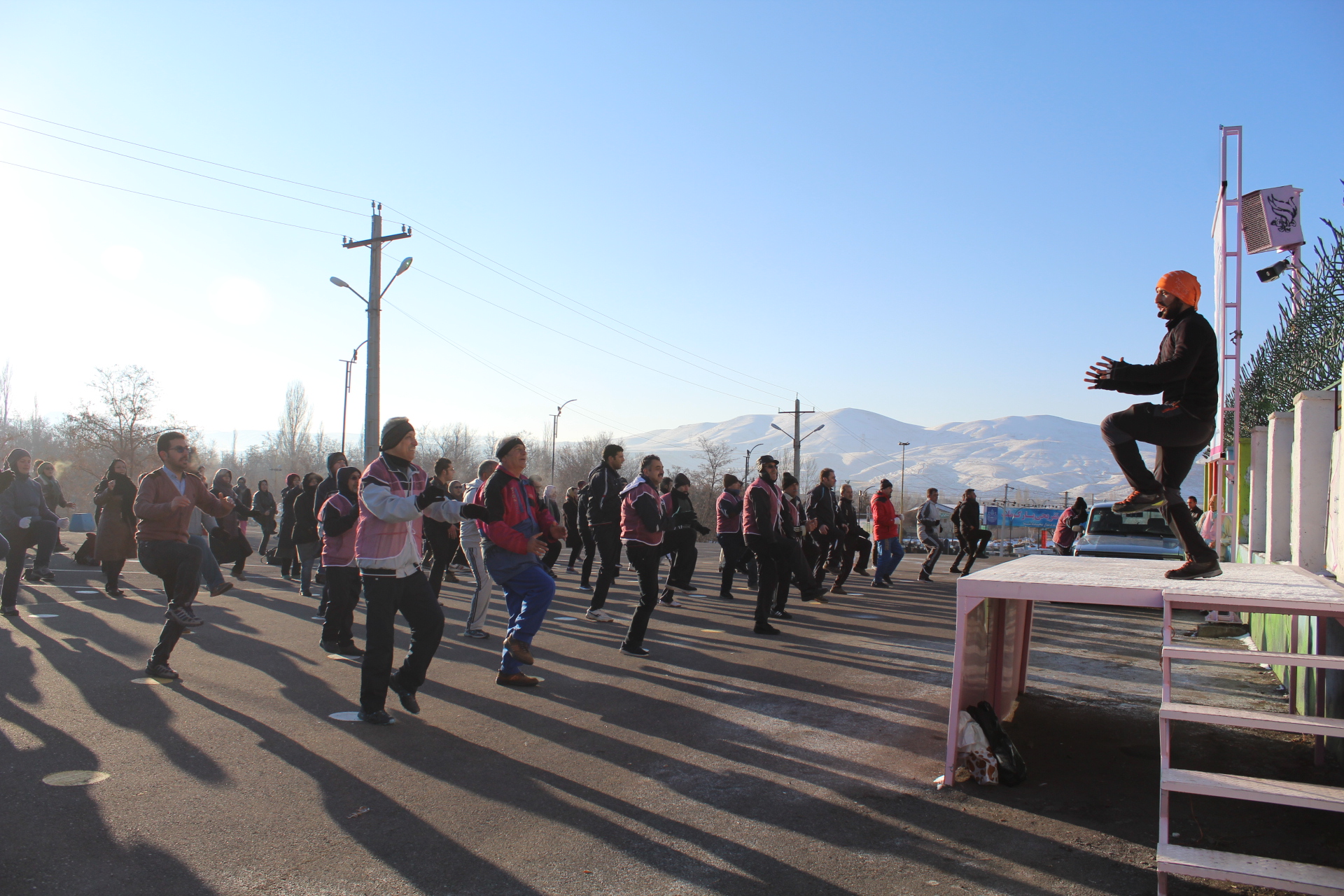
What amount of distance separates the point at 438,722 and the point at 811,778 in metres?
2.51

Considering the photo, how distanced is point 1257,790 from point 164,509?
737cm

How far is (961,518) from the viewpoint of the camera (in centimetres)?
1709

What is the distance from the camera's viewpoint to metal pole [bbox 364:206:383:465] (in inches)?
727

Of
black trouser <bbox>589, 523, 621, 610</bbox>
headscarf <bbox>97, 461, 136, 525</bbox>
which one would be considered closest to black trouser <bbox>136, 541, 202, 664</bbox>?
headscarf <bbox>97, 461, 136, 525</bbox>

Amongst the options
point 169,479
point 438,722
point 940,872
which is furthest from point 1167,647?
point 169,479

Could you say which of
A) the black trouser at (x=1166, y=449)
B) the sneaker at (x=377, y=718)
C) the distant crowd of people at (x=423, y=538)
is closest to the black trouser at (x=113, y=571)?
the distant crowd of people at (x=423, y=538)

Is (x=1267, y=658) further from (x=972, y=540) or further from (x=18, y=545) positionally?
(x=972, y=540)

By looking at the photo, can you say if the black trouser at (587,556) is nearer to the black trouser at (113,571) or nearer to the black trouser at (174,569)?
the black trouser at (113,571)

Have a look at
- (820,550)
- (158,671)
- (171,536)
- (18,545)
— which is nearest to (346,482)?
(171,536)

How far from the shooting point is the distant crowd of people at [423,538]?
576 centimetres

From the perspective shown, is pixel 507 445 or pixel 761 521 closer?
pixel 507 445

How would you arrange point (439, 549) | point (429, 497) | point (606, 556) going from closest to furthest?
point (429, 497), point (439, 549), point (606, 556)

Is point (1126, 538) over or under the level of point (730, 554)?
over

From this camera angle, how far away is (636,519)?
31.2ft
